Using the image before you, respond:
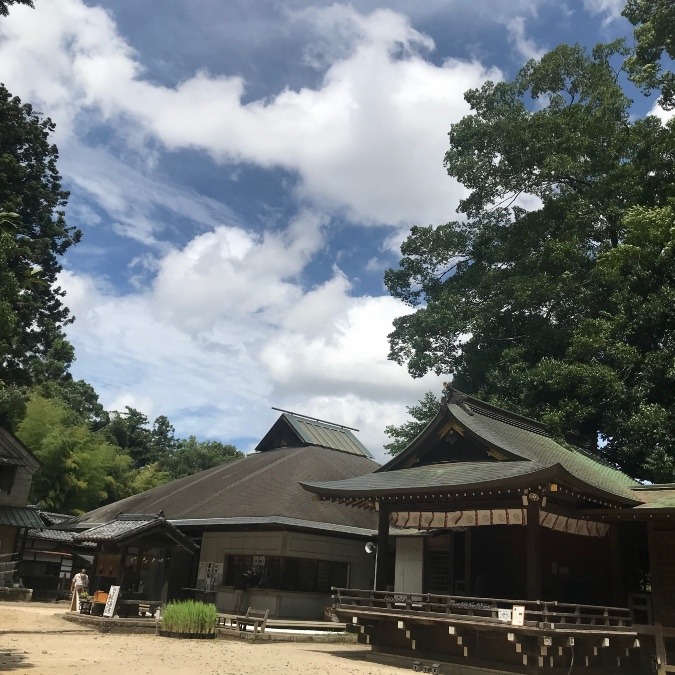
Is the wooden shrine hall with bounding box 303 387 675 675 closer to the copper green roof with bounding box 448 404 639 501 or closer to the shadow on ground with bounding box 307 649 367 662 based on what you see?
the copper green roof with bounding box 448 404 639 501

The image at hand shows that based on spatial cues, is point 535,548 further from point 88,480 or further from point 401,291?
point 88,480

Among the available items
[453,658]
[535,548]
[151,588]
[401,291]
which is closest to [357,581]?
[151,588]

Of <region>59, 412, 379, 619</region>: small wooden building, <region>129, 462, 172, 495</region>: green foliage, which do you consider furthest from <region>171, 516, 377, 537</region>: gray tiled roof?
<region>129, 462, 172, 495</region>: green foliage

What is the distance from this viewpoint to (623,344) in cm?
2944

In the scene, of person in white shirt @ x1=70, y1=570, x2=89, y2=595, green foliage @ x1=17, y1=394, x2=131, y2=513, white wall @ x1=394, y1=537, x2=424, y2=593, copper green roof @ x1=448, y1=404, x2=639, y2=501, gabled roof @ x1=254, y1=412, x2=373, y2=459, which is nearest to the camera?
copper green roof @ x1=448, y1=404, x2=639, y2=501

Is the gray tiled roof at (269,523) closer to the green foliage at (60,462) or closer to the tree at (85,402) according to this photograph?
the green foliage at (60,462)

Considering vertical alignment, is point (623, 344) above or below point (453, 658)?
above

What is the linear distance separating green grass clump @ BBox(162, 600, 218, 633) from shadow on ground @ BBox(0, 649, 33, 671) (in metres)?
5.26

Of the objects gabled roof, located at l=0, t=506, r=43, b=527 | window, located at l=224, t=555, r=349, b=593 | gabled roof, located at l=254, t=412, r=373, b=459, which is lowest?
window, located at l=224, t=555, r=349, b=593

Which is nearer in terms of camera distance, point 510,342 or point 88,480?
point 510,342

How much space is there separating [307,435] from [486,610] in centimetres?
1913

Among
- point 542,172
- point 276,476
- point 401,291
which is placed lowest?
point 276,476

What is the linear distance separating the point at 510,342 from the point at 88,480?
88.0 feet

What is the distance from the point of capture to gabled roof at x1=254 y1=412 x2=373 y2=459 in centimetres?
3359
